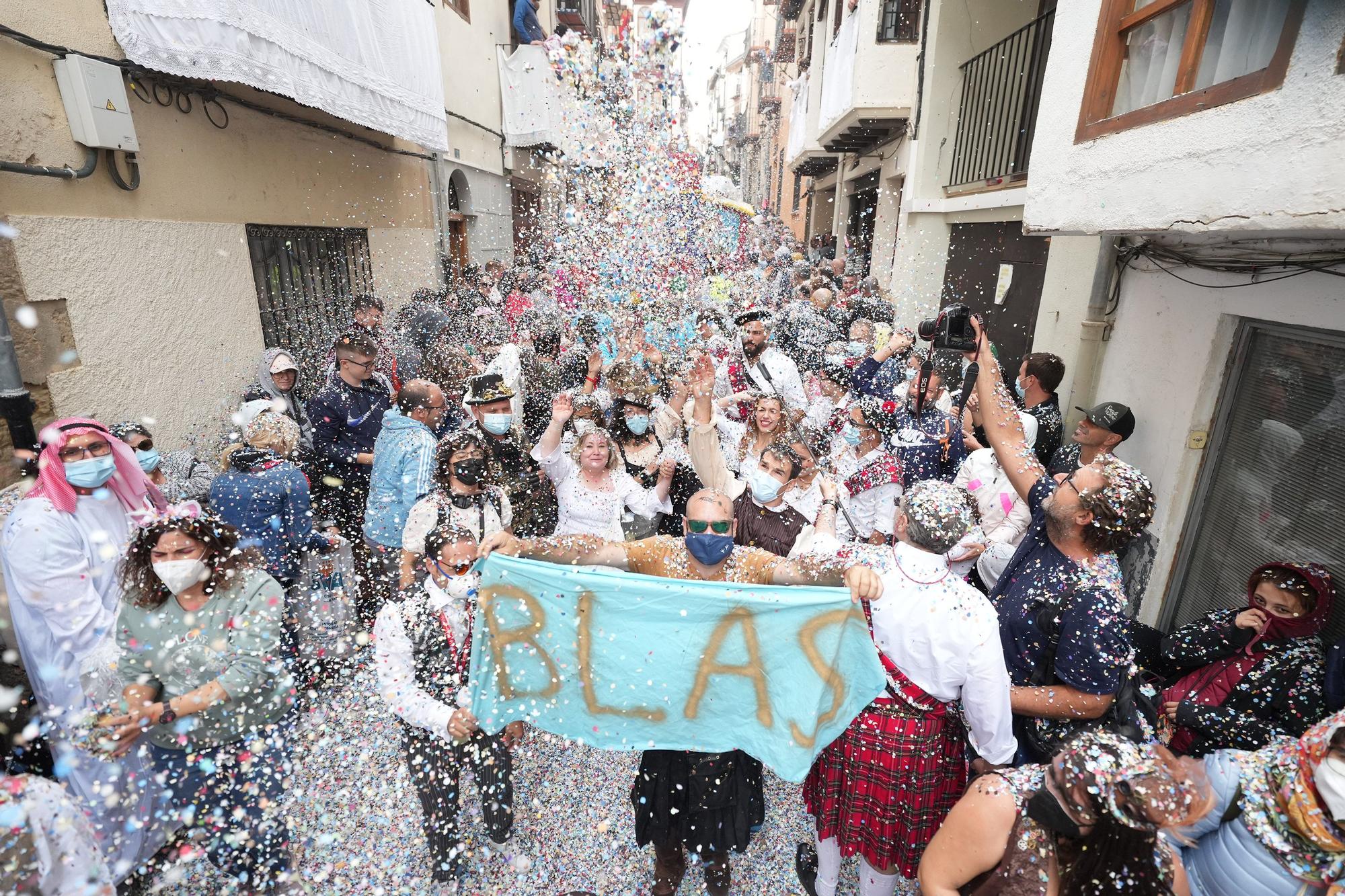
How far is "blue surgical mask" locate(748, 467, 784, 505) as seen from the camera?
3402mm

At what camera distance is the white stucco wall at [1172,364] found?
139 inches

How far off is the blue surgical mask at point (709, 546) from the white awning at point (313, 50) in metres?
4.55

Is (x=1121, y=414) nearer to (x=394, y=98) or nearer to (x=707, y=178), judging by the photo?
(x=394, y=98)

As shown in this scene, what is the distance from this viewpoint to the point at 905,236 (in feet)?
A: 31.9

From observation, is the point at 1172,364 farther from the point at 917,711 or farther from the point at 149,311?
the point at 149,311

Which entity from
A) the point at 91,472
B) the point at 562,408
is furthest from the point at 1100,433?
the point at 91,472

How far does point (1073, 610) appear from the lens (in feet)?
7.09

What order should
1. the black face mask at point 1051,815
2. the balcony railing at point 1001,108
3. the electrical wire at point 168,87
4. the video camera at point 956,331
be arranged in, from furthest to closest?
the balcony railing at point 1001,108 < the electrical wire at point 168,87 < the video camera at point 956,331 < the black face mask at point 1051,815

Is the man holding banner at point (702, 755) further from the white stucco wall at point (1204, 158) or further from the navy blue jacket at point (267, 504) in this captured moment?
the white stucco wall at point (1204, 158)

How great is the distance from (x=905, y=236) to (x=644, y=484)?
25.4 feet

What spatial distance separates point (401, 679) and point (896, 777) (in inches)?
73.9

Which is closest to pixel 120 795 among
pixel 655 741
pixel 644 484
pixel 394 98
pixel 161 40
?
pixel 655 741

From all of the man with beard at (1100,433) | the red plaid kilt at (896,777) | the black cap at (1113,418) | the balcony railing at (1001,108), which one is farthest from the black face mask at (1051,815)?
the balcony railing at (1001,108)

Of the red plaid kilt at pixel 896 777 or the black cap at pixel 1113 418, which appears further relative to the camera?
the black cap at pixel 1113 418
